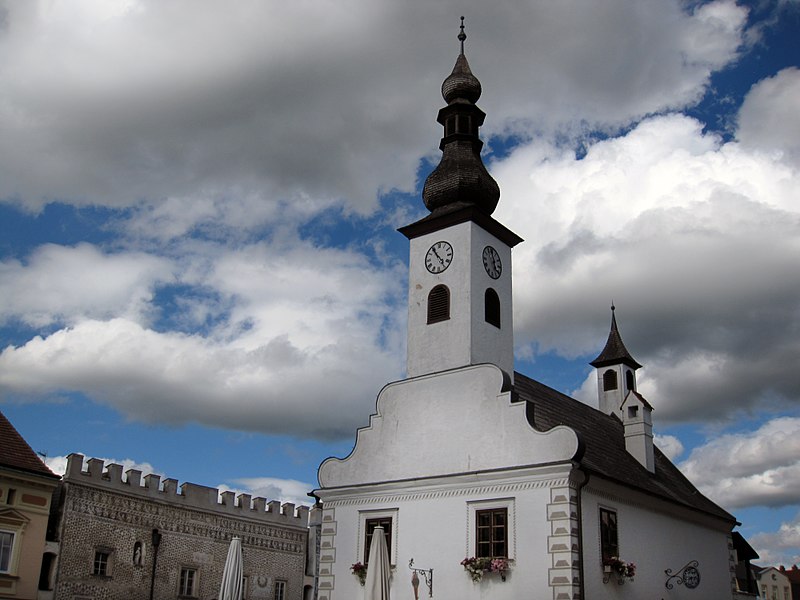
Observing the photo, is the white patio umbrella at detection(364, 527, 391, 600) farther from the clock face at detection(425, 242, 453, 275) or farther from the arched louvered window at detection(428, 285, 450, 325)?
the clock face at detection(425, 242, 453, 275)

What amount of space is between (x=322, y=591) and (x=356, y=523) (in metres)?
2.21

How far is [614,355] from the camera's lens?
3850cm

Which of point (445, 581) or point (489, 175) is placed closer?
point (445, 581)

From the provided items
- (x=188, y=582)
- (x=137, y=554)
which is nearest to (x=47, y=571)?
(x=137, y=554)

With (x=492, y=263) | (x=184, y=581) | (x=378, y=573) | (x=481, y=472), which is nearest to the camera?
(x=378, y=573)

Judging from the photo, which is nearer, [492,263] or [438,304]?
[438,304]

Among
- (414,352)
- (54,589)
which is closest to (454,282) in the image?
(414,352)

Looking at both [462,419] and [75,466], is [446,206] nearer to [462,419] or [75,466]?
[462,419]

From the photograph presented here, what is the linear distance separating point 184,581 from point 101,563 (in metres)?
4.31

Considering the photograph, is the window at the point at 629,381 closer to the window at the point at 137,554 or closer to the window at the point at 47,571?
the window at the point at 137,554

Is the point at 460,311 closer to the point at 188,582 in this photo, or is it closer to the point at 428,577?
the point at 428,577

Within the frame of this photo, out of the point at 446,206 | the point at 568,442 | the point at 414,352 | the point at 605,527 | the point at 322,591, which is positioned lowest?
the point at 322,591

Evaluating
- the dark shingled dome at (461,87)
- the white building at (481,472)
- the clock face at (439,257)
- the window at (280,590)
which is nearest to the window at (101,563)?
the window at (280,590)

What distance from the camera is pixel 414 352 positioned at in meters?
27.3
